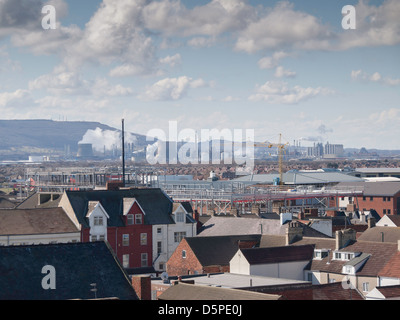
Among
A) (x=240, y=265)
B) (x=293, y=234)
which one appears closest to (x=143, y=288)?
(x=240, y=265)

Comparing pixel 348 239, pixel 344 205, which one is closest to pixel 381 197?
pixel 344 205

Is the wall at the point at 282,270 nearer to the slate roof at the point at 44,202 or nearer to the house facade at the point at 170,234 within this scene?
the house facade at the point at 170,234

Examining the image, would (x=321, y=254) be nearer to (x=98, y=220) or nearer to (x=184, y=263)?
(x=184, y=263)

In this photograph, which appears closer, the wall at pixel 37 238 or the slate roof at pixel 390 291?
the slate roof at pixel 390 291

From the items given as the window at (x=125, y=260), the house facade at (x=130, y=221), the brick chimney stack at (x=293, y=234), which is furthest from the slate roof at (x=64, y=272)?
the window at (x=125, y=260)

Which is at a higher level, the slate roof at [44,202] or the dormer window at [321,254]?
the slate roof at [44,202]
